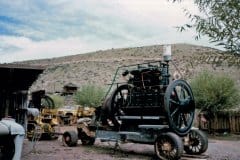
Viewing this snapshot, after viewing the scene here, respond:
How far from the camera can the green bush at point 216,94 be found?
2584 centimetres

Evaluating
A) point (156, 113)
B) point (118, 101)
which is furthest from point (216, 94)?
point (156, 113)

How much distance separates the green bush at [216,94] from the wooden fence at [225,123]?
946 millimetres

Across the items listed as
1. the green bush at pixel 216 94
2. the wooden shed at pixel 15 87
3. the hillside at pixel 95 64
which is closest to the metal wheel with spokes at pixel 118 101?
the wooden shed at pixel 15 87

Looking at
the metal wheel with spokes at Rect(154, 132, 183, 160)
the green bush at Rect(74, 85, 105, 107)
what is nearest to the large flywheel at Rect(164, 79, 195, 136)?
the metal wheel with spokes at Rect(154, 132, 183, 160)

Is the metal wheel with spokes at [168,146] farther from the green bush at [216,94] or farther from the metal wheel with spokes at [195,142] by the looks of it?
the green bush at [216,94]

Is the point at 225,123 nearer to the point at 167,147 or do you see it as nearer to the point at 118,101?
the point at 118,101

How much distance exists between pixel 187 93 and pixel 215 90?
12103 mm

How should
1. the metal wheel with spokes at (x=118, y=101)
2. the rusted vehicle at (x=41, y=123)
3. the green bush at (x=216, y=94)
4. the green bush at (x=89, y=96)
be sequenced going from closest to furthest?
the metal wheel with spokes at (x=118, y=101)
the rusted vehicle at (x=41, y=123)
the green bush at (x=216, y=94)
the green bush at (x=89, y=96)

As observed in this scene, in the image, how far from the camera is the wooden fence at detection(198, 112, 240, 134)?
27186 mm

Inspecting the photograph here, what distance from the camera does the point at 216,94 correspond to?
84.8 ft

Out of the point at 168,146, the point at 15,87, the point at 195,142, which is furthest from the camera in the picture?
the point at 195,142

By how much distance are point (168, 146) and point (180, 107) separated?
5.64 feet

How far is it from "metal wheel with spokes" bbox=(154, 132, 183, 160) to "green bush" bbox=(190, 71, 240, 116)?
44.5ft

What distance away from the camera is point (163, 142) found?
12883 mm
